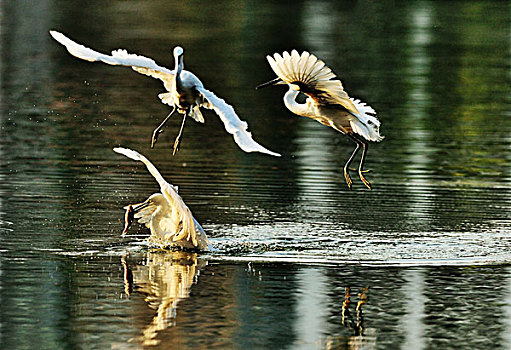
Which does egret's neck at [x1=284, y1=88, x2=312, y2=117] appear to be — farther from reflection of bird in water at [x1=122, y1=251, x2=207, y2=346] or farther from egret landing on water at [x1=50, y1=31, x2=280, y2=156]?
reflection of bird in water at [x1=122, y1=251, x2=207, y2=346]

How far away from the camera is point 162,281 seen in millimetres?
12805

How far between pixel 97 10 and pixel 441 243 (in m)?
43.0

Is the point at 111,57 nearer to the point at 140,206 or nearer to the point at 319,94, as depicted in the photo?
the point at 140,206

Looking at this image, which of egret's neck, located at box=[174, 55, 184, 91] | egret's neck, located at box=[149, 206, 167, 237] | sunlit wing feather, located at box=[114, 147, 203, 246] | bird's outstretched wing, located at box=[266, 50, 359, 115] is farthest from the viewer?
egret's neck, located at box=[174, 55, 184, 91]

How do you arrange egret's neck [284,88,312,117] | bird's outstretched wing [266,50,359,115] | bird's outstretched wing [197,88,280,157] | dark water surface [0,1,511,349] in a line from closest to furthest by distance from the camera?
1. dark water surface [0,1,511,349]
2. bird's outstretched wing [197,88,280,157]
3. bird's outstretched wing [266,50,359,115]
4. egret's neck [284,88,312,117]

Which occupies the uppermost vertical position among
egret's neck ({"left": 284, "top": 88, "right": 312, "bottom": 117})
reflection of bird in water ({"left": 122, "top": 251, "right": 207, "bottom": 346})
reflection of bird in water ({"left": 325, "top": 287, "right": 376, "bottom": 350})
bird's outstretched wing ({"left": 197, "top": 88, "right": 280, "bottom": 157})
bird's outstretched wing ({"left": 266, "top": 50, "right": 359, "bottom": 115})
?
bird's outstretched wing ({"left": 266, "top": 50, "right": 359, "bottom": 115})

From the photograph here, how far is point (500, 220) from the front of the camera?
54.0 feet

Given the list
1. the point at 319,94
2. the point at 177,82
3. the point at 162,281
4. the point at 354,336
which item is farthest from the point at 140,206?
the point at 354,336

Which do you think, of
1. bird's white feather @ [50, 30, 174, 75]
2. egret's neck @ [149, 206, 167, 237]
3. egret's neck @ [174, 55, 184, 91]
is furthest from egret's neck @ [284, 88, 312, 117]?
egret's neck @ [149, 206, 167, 237]

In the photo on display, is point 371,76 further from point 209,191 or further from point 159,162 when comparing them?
point 209,191

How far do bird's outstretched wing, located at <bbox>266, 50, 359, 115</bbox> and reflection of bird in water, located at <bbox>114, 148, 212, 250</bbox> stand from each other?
1765 mm

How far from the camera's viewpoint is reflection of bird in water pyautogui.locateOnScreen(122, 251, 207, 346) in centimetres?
1104

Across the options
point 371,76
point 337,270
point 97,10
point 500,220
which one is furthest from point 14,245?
point 97,10

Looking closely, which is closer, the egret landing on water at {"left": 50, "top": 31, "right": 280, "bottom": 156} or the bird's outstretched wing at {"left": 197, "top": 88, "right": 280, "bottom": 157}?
the bird's outstretched wing at {"left": 197, "top": 88, "right": 280, "bottom": 157}
